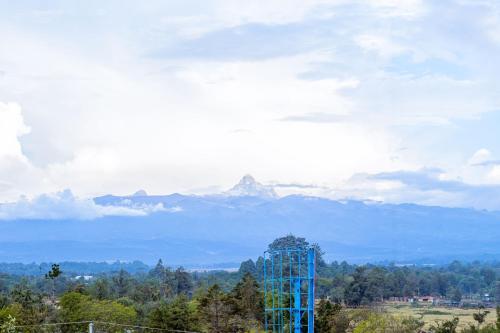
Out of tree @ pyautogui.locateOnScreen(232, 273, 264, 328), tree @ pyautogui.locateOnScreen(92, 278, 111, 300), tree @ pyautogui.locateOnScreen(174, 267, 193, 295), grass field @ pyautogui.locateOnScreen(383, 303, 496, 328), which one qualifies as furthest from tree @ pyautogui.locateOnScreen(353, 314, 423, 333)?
tree @ pyautogui.locateOnScreen(174, 267, 193, 295)

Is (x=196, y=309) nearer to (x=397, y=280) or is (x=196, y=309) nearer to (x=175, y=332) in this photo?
(x=175, y=332)

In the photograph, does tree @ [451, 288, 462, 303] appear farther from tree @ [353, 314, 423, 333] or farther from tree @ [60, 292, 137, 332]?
tree @ [60, 292, 137, 332]

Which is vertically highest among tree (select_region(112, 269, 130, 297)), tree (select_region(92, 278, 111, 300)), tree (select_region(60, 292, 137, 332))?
tree (select_region(112, 269, 130, 297))

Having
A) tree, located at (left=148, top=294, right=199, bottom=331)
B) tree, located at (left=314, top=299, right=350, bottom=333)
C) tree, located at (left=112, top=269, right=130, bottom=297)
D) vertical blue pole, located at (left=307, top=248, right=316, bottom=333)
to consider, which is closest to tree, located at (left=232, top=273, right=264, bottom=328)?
tree, located at (left=148, top=294, right=199, bottom=331)

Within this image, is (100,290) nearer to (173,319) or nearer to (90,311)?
(90,311)

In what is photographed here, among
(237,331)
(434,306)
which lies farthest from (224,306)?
(434,306)

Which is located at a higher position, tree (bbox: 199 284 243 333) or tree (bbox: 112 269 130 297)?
tree (bbox: 112 269 130 297)

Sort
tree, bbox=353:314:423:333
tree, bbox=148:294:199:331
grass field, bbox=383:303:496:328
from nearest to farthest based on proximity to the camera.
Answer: tree, bbox=353:314:423:333 → tree, bbox=148:294:199:331 → grass field, bbox=383:303:496:328

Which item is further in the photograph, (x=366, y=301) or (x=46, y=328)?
(x=366, y=301)

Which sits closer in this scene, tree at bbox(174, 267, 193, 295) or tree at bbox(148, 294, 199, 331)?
tree at bbox(148, 294, 199, 331)

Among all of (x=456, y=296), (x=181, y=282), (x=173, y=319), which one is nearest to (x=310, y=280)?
(x=173, y=319)

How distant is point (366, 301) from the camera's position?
69562 millimetres

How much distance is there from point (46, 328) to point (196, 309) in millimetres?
8257

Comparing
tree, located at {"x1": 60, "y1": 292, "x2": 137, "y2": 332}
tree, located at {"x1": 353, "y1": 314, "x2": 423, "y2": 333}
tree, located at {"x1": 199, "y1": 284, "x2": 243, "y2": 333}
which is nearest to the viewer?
tree, located at {"x1": 353, "y1": 314, "x2": 423, "y2": 333}
